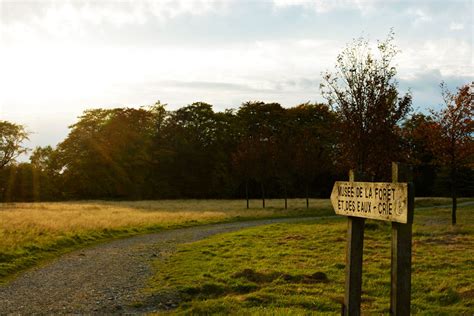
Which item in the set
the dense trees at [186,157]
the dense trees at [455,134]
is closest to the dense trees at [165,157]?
the dense trees at [186,157]

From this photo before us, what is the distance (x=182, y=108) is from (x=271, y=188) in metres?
20.4

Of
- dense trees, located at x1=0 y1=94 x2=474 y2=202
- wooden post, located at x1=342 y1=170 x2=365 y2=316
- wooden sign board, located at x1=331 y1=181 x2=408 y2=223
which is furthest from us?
dense trees, located at x1=0 y1=94 x2=474 y2=202

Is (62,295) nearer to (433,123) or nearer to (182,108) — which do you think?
(433,123)

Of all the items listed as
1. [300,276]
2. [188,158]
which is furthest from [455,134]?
[188,158]

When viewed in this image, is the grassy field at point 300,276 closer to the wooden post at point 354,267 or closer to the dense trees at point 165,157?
the wooden post at point 354,267

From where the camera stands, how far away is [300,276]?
12.2m

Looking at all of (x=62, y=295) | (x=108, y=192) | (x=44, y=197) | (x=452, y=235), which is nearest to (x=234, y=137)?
(x=108, y=192)

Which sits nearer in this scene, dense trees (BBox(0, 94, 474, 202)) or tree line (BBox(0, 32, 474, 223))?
tree line (BBox(0, 32, 474, 223))

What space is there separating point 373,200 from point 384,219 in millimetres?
419

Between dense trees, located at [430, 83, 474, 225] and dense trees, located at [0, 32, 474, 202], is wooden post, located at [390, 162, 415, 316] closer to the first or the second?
dense trees, located at [430, 83, 474, 225]

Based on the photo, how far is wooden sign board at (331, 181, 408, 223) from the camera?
221 inches

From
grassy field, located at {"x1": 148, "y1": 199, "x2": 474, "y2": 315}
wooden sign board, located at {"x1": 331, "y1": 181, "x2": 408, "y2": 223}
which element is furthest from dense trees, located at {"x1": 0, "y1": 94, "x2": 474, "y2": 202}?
wooden sign board, located at {"x1": 331, "y1": 181, "x2": 408, "y2": 223}

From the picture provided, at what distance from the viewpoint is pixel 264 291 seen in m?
10.7

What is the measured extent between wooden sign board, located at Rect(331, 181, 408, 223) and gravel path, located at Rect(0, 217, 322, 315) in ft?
16.5
